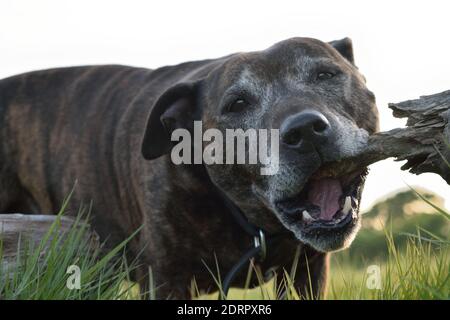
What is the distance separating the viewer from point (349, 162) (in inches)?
153

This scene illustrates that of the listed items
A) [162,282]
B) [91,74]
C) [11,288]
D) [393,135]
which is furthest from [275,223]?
[91,74]

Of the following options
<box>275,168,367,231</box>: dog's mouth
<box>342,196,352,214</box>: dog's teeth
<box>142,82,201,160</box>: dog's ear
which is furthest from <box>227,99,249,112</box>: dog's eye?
<box>342,196,352,214</box>: dog's teeth

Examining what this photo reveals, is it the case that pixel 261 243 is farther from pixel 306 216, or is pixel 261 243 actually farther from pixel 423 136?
pixel 423 136

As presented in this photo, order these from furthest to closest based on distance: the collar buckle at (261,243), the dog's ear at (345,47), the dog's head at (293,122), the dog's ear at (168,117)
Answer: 1. the dog's ear at (345,47)
2. the dog's ear at (168,117)
3. the collar buckle at (261,243)
4. the dog's head at (293,122)

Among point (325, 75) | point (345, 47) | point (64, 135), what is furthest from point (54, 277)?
point (64, 135)

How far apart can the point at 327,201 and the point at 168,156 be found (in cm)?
123

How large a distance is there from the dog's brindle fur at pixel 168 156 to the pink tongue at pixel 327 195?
0.15 metres

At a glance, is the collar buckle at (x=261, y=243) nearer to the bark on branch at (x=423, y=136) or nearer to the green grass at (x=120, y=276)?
the green grass at (x=120, y=276)

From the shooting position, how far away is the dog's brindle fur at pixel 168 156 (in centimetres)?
427

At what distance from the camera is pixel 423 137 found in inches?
136

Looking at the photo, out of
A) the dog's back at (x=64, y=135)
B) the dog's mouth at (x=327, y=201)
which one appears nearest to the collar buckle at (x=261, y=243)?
the dog's mouth at (x=327, y=201)
